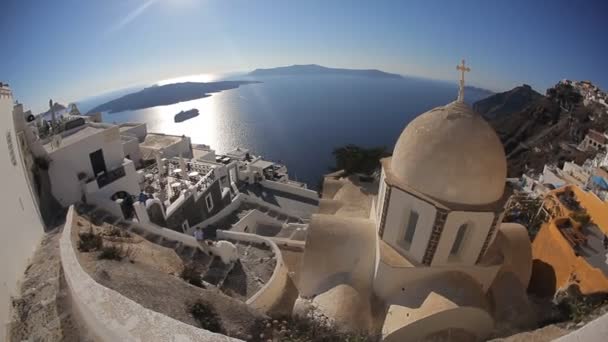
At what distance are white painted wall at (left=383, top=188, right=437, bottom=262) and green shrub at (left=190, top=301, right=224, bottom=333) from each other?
5.45m

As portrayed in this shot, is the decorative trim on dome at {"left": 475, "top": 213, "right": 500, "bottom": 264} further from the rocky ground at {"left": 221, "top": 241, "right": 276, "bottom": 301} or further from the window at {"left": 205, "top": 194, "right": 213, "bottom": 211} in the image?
the window at {"left": 205, "top": 194, "right": 213, "bottom": 211}

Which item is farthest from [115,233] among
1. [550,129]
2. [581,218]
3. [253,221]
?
[550,129]

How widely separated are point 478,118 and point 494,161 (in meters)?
1.22

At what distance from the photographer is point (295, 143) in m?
78.4

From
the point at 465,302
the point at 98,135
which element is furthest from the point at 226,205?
A: the point at 465,302

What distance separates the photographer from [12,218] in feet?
25.3

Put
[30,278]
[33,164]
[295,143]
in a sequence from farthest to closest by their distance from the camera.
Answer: [295,143] < [33,164] < [30,278]

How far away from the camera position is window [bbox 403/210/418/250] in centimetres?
864

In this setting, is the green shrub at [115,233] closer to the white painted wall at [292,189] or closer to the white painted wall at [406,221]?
the white painted wall at [406,221]

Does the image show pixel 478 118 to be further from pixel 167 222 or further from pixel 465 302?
pixel 167 222

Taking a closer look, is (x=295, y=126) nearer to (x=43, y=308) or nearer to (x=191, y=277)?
(x=191, y=277)

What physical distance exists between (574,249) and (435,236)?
30.0ft

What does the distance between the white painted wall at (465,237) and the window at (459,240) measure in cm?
6

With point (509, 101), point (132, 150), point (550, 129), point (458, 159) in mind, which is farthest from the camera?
point (509, 101)
